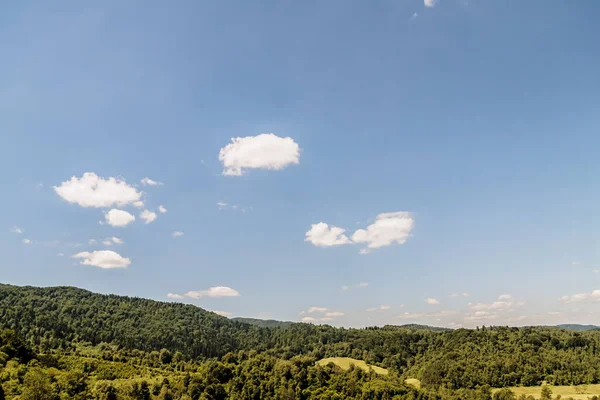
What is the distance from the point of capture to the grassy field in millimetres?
177550

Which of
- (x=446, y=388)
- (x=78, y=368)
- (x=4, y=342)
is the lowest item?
(x=446, y=388)

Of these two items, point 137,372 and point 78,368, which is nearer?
point 78,368

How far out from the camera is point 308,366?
573 feet

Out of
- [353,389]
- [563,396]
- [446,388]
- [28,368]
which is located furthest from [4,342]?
[563,396]

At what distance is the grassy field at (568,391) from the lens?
177550mm

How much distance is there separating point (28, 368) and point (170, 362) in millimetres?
78987

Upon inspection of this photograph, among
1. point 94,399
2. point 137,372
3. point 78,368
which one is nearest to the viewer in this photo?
point 94,399

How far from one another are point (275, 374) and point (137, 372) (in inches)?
2013

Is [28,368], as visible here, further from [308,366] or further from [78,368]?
[308,366]

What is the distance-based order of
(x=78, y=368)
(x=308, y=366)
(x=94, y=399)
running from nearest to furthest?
1. (x=94, y=399)
2. (x=78, y=368)
3. (x=308, y=366)

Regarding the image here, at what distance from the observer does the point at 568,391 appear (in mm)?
185375

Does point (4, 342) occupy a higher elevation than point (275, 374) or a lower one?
higher

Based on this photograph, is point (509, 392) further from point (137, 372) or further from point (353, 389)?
point (137, 372)

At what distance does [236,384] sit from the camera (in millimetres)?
155125
